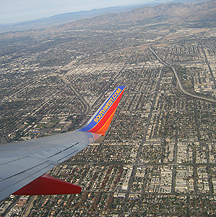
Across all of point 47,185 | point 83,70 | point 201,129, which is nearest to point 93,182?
point 201,129

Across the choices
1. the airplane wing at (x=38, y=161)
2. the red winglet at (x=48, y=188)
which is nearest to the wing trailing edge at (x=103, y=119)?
the airplane wing at (x=38, y=161)

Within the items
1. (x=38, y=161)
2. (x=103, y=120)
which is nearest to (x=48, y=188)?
(x=38, y=161)

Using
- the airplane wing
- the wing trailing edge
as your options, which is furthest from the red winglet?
the wing trailing edge

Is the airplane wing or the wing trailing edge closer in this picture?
the airplane wing

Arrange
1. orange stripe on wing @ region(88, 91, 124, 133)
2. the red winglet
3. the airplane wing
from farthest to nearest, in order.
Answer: orange stripe on wing @ region(88, 91, 124, 133) < the red winglet < the airplane wing

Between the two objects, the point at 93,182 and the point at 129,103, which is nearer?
the point at 93,182

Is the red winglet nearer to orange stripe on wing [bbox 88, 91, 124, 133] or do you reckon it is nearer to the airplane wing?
the airplane wing

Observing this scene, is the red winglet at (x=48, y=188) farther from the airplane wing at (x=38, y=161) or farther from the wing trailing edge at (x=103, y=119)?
the wing trailing edge at (x=103, y=119)

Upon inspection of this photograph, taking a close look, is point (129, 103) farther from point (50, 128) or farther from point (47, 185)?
point (47, 185)
